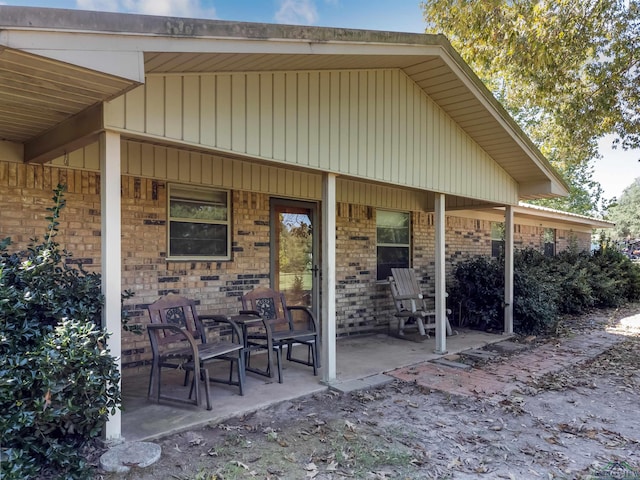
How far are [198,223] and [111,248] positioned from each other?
2.36 meters

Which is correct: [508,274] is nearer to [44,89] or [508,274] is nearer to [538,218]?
[538,218]

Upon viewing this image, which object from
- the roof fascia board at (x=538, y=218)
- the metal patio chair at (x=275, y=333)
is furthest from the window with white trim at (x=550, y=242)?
the metal patio chair at (x=275, y=333)

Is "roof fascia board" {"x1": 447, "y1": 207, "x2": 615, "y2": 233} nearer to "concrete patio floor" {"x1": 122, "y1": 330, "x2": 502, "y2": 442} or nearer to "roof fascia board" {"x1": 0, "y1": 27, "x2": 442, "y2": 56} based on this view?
"concrete patio floor" {"x1": 122, "y1": 330, "x2": 502, "y2": 442}

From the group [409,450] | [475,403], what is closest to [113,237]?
[409,450]

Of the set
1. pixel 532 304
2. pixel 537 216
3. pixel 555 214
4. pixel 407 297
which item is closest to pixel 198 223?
pixel 407 297

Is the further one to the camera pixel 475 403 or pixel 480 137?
pixel 480 137

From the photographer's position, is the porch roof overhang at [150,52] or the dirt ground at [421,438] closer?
the porch roof overhang at [150,52]

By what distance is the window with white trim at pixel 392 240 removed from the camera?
25.9 feet

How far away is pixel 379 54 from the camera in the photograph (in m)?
4.36

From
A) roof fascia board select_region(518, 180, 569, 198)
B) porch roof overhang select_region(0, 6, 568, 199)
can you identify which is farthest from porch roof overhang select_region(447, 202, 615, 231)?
porch roof overhang select_region(0, 6, 568, 199)

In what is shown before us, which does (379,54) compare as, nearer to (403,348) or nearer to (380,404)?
(380,404)

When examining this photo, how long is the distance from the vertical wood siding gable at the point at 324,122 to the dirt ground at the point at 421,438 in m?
2.27

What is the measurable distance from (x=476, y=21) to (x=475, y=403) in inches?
246

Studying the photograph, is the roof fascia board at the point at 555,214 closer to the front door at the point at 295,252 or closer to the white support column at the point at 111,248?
the front door at the point at 295,252
